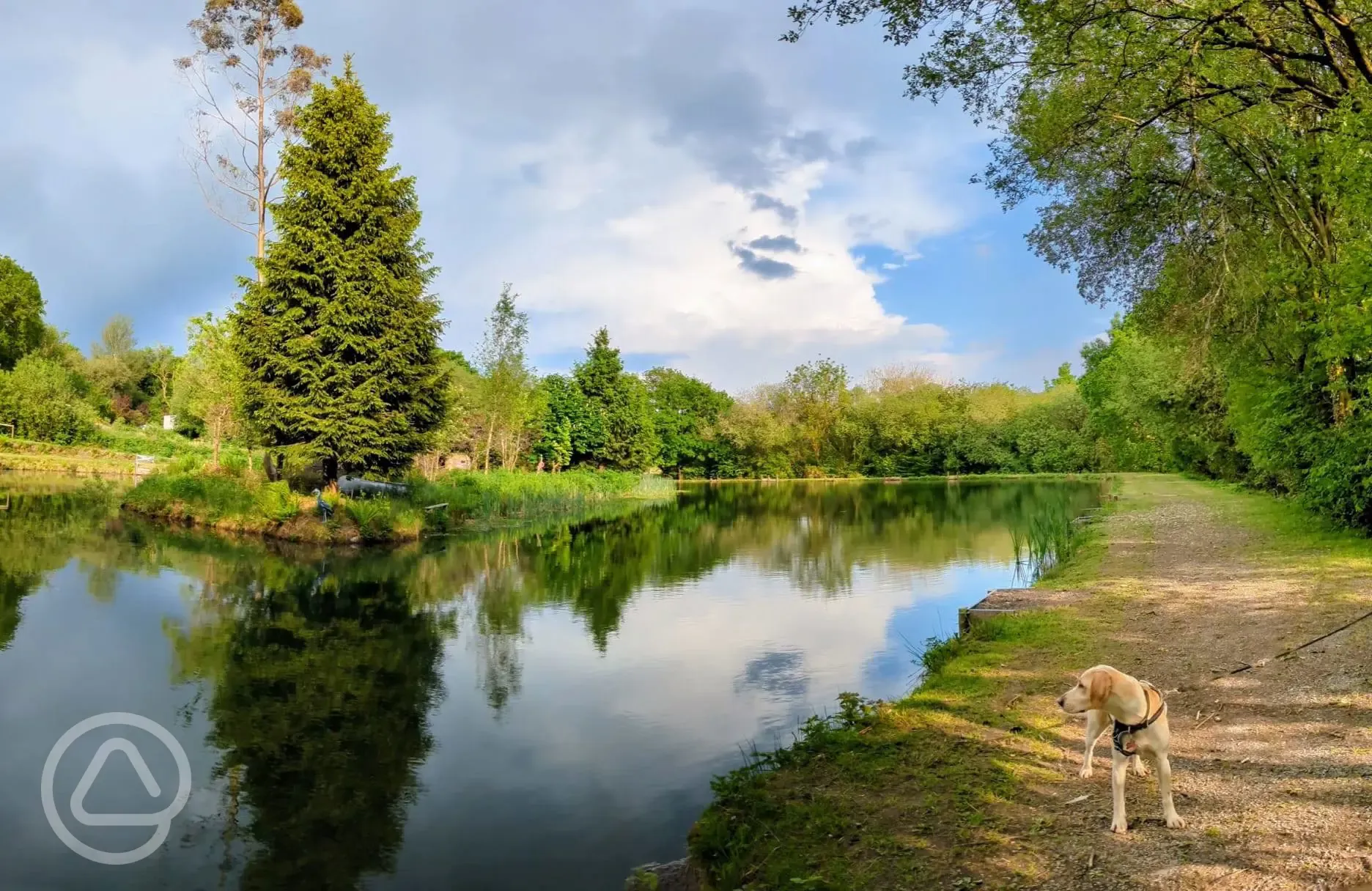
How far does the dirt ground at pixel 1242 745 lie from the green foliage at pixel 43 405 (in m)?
51.1

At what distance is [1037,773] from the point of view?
4.52 m

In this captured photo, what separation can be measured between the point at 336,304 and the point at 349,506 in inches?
180

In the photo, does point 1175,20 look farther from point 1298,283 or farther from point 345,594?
point 345,594

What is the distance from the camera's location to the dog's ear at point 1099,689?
3.66 meters

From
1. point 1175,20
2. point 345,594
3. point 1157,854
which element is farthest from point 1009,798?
point 345,594

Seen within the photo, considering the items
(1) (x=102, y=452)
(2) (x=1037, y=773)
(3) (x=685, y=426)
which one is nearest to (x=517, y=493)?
(2) (x=1037, y=773)

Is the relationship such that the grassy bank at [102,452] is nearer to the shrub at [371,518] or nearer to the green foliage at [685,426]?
the shrub at [371,518]

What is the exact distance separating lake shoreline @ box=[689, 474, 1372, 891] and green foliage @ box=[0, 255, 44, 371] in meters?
58.2

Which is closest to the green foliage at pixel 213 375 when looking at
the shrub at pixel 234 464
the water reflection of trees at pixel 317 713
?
the shrub at pixel 234 464

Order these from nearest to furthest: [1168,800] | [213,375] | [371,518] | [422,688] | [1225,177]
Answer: [1168,800]
[422,688]
[1225,177]
[371,518]
[213,375]

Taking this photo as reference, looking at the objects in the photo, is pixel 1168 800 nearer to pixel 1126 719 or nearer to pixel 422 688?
pixel 1126 719

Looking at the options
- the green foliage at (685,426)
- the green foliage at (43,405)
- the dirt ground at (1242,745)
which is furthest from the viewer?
the green foliage at (685,426)

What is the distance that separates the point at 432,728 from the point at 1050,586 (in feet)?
25.1

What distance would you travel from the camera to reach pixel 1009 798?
4.23m
